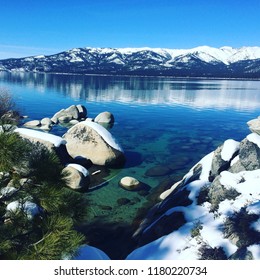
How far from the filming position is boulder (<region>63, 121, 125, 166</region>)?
2520 cm

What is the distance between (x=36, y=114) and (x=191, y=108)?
31.8 m

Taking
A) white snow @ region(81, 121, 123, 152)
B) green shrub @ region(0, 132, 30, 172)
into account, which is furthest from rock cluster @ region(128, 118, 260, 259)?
white snow @ region(81, 121, 123, 152)

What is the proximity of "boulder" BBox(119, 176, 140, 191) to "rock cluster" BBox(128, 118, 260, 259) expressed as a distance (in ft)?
12.4

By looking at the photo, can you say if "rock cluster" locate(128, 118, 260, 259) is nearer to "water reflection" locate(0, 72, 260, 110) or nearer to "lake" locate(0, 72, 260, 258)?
"lake" locate(0, 72, 260, 258)

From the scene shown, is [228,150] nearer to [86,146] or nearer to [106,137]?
[106,137]

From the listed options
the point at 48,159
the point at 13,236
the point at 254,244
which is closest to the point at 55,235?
the point at 13,236

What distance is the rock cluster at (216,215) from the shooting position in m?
10.9

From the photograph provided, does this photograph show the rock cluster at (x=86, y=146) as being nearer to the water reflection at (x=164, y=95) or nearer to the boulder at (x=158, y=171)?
the boulder at (x=158, y=171)

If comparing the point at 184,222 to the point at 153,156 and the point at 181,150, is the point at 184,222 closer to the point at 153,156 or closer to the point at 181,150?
the point at 153,156

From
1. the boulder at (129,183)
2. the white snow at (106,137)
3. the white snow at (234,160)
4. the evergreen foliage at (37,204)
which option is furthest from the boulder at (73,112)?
the evergreen foliage at (37,204)

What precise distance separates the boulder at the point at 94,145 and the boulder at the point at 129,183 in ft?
12.7

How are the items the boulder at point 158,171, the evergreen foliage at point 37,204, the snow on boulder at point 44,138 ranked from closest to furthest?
the evergreen foliage at point 37,204, the snow on boulder at point 44,138, the boulder at point 158,171

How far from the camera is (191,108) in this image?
216 feet

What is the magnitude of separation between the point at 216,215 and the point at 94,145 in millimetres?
14640
